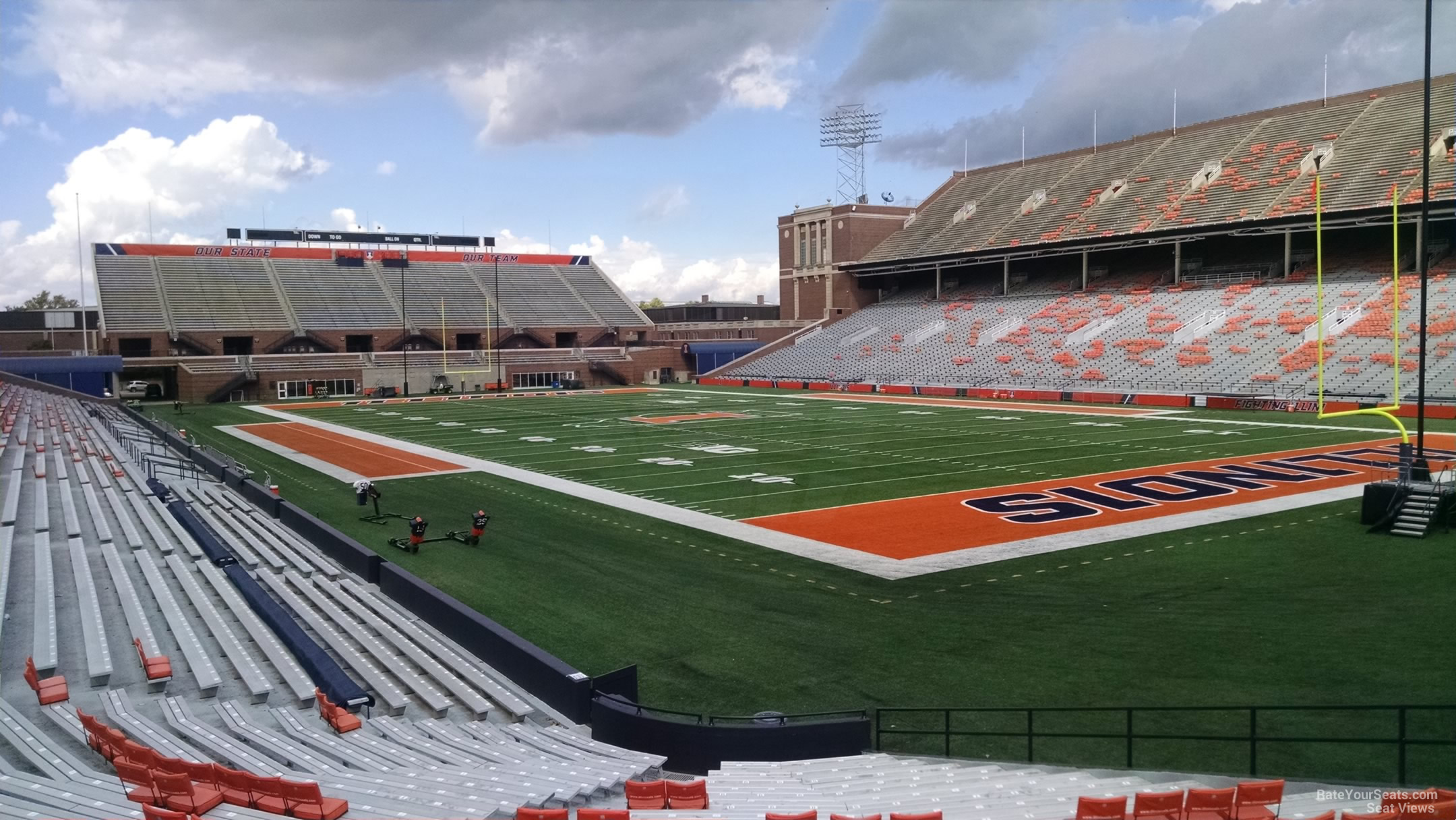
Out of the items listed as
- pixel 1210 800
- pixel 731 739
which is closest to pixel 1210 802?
pixel 1210 800

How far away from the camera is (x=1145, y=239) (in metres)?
54.4

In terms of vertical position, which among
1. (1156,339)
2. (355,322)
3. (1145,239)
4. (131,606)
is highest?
(1145,239)

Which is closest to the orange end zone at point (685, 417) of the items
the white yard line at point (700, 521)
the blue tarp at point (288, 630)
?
the white yard line at point (700, 521)

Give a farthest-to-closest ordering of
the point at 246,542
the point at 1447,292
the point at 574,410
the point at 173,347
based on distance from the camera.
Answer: the point at 173,347, the point at 574,410, the point at 1447,292, the point at 246,542

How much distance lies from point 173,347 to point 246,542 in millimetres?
53479

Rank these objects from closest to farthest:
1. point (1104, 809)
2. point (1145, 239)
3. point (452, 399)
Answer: point (1104, 809) → point (1145, 239) → point (452, 399)

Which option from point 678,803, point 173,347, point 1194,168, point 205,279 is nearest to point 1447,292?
point 1194,168

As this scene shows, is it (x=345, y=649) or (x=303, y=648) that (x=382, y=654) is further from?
(x=303, y=648)

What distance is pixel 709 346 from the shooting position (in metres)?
73.9

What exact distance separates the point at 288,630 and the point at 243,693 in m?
1.56

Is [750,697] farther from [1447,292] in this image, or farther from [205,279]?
[205,279]

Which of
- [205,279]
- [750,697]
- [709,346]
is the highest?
[205,279]

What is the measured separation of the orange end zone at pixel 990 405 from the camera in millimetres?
39625

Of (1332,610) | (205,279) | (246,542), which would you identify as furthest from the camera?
(205,279)
